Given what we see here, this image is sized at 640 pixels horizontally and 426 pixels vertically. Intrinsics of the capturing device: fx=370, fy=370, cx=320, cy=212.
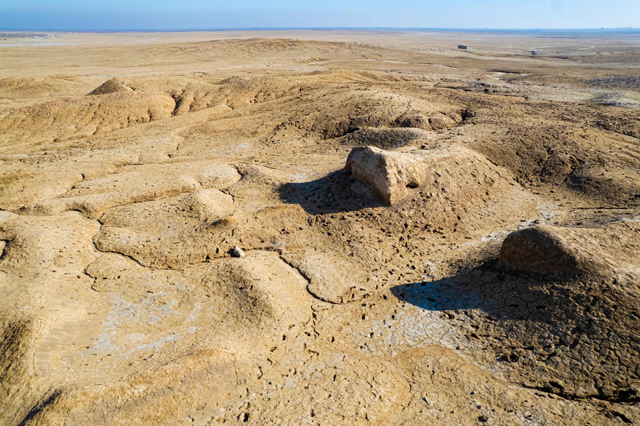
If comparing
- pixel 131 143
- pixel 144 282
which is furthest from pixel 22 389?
pixel 131 143

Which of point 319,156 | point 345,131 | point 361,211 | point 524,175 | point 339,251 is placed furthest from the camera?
point 345,131

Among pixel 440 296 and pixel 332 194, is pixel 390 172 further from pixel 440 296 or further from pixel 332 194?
pixel 440 296

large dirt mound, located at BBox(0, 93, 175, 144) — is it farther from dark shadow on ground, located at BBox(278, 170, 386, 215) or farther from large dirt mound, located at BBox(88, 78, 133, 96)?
dark shadow on ground, located at BBox(278, 170, 386, 215)

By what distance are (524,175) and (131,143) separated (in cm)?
995

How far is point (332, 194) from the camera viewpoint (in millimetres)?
6711

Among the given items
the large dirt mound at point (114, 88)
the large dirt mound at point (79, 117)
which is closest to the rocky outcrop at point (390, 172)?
the large dirt mound at point (79, 117)

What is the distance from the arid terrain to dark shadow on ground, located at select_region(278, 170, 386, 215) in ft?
0.13

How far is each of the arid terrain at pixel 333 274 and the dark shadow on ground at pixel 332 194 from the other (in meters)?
0.04

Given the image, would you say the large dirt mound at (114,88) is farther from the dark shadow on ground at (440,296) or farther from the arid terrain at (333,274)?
the dark shadow on ground at (440,296)

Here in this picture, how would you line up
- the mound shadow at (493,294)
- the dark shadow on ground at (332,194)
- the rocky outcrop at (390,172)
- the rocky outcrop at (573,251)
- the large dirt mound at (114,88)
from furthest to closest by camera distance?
the large dirt mound at (114,88) → the dark shadow on ground at (332,194) → the rocky outcrop at (390,172) → the rocky outcrop at (573,251) → the mound shadow at (493,294)

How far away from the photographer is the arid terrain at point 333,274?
3.39 metres

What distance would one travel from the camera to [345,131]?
1027 centimetres

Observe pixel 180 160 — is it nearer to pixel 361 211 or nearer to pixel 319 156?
pixel 319 156

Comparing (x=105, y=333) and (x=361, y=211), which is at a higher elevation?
(x=361, y=211)
